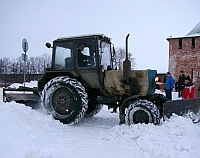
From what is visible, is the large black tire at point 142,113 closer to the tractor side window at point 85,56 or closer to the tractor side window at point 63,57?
the tractor side window at point 85,56

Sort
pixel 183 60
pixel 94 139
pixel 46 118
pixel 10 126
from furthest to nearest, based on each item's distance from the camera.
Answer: pixel 183 60 < pixel 46 118 < pixel 94 139 < pixel 10 126

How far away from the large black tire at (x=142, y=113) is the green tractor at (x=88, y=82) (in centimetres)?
8

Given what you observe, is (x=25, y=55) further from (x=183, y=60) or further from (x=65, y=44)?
(x=183, y=60)

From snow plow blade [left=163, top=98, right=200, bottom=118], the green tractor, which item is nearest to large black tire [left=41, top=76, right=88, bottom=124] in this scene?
the green tractor

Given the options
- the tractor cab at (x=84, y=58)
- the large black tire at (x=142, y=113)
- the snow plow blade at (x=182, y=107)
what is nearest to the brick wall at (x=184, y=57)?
the snow plow blade at (x=182, y=107)

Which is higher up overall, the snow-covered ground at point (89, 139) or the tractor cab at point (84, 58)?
the tractor cab at point (84, 58)

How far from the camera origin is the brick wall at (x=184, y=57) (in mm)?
30172

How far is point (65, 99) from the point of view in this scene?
20.1ft

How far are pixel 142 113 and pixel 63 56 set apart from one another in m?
2.66

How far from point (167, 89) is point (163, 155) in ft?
19.0

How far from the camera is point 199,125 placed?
4.72 metres

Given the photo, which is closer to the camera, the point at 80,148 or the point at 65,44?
the point at 80,148

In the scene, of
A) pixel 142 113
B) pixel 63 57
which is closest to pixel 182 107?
pixel 142 113

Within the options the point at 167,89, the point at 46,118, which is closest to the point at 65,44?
the point at 46,118
